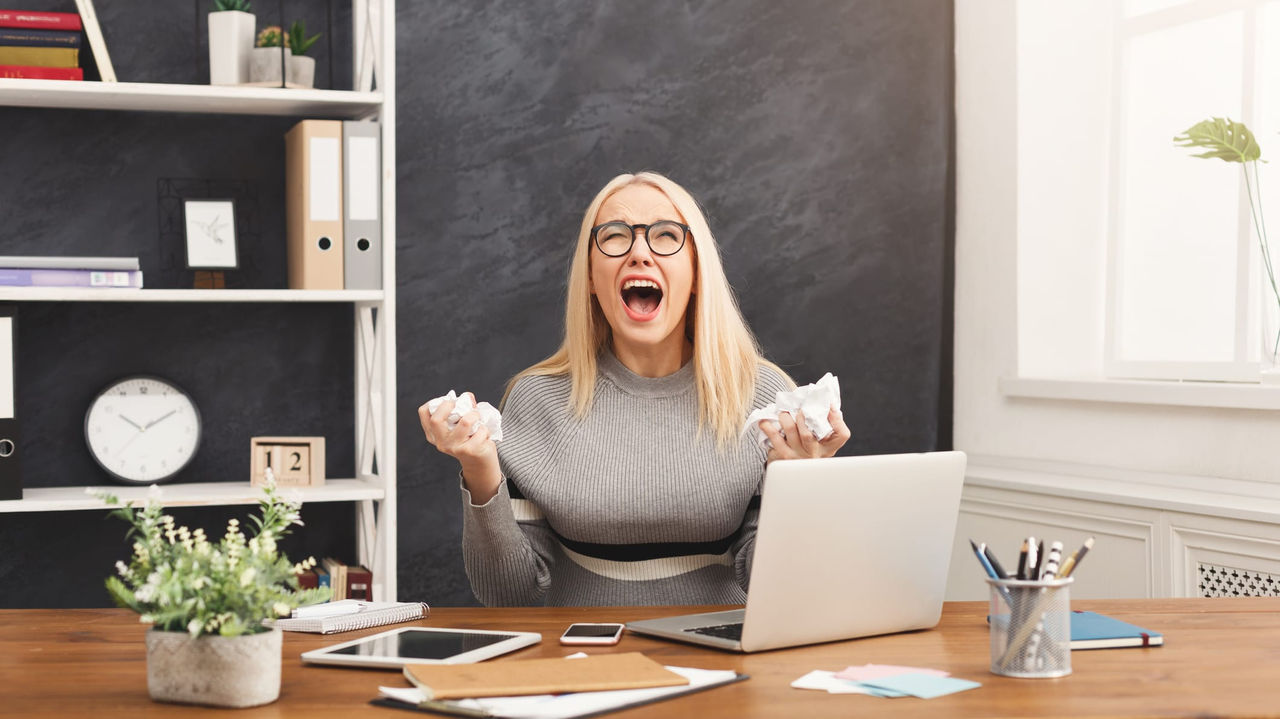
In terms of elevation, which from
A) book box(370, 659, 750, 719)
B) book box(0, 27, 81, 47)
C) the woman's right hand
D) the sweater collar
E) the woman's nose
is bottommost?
book box(370, 659, 750, 719)

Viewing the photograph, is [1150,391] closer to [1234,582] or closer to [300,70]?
[1234,582]

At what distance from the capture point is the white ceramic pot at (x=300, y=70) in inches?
111

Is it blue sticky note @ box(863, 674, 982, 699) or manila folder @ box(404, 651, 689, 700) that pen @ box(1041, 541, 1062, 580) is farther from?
manila folder @ box(404, 651, 689, 700)

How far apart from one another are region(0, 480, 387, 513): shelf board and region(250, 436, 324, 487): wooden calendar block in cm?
4

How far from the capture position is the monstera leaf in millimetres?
2924

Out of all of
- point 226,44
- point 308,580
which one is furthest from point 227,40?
point 308,580

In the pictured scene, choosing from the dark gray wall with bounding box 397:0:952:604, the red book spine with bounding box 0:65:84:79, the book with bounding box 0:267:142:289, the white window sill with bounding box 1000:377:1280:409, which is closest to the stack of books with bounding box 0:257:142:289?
the book with bounding box 0:267:142:289

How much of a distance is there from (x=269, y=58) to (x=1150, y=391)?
2.19 meters

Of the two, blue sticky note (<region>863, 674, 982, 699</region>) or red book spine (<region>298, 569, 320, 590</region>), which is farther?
red book spine (<region>298, 569, 320, 590</region>)

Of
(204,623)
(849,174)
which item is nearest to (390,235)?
(849,174)

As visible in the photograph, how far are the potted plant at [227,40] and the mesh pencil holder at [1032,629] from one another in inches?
82.9

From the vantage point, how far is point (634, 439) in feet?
7.23

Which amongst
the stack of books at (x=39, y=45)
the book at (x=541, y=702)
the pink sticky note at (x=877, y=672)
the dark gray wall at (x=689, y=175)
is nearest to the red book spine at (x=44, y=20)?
the stack of books at (x=39, y=45)

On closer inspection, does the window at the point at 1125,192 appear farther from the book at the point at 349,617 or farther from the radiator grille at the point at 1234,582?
the book at the point at 349,617
